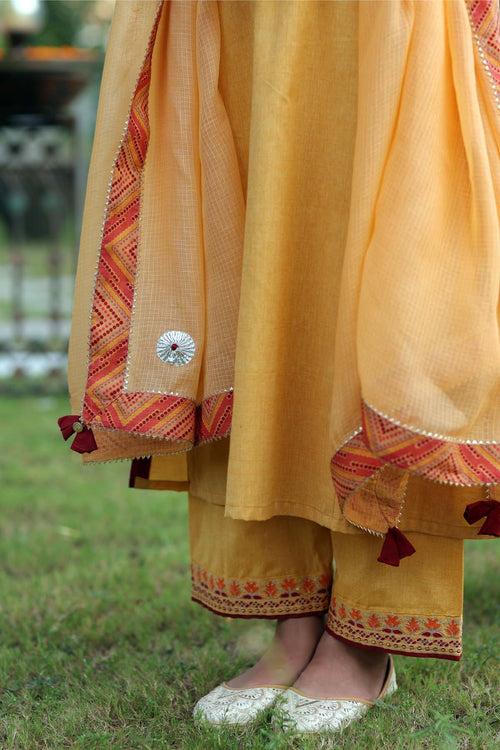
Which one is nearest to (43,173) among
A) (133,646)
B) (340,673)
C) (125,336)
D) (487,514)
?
(133,646)

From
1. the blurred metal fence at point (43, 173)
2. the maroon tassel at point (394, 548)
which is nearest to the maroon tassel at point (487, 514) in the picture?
the maroon tassel at point (394, 548)

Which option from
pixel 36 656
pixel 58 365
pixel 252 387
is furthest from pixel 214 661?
pixel 58 365

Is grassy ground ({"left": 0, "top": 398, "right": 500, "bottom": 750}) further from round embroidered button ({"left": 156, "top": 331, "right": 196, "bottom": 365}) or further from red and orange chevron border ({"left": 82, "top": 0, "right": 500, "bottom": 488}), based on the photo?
round embroidered button ({"left": 156, "top": 331, "right": 196, "bottom": 365})

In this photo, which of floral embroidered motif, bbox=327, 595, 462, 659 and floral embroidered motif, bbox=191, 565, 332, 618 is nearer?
floral embroidered motif, bbox=327, 595, 462, 659

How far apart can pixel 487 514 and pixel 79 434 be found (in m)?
0.67

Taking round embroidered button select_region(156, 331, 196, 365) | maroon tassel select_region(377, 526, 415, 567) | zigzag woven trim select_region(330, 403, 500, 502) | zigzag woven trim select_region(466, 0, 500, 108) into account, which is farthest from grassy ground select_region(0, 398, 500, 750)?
zigzag woven trim select_region(466, 0, 500, 108)

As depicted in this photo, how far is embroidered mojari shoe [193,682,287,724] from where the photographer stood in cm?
161

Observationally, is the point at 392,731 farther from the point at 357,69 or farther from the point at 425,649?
the point at 357,69

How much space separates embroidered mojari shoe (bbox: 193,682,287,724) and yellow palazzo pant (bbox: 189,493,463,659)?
5.2 inches

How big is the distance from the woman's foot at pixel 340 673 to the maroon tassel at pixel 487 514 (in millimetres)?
317

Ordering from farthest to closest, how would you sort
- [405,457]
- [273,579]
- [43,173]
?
[43,173] < [273,579] < [405,457]

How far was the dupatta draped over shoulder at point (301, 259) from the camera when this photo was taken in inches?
53.6

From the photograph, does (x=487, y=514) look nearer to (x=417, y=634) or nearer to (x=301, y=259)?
(x=417, y=634)

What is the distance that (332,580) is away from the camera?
5.66 feet
